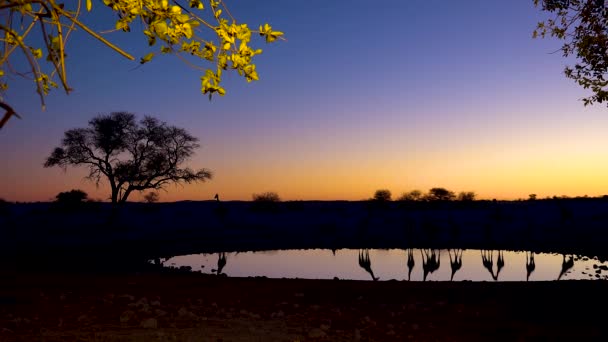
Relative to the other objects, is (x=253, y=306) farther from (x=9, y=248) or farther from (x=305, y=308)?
(x=9, y=248)

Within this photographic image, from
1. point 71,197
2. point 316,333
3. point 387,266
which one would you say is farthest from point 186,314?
point 71,197

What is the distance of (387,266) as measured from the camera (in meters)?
32.6

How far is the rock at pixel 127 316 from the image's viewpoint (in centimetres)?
920

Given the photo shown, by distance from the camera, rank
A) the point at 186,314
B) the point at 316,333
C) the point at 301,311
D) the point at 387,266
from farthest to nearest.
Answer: the point at 387,266 < the point at 301,311 < the point at 186,314 < the point at 316,333

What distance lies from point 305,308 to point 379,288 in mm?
3426

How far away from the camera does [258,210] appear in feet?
253

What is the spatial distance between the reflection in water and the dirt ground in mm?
12564

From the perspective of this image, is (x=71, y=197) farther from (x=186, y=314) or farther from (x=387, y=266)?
(x=186, y=314)

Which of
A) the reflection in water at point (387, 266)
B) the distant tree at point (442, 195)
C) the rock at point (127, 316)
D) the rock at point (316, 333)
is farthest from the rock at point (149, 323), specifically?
the distant tree at point (442, 195)

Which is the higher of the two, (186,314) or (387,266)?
(186,314)

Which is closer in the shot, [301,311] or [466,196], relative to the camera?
[301,311]

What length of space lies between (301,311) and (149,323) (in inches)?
129

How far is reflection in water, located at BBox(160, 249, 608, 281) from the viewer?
93.1ft

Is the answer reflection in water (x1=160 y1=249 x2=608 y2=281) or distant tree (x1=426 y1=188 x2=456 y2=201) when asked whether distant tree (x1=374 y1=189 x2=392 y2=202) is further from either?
reflection in water (x1=160 y1=249 x2=608 y2=281)
